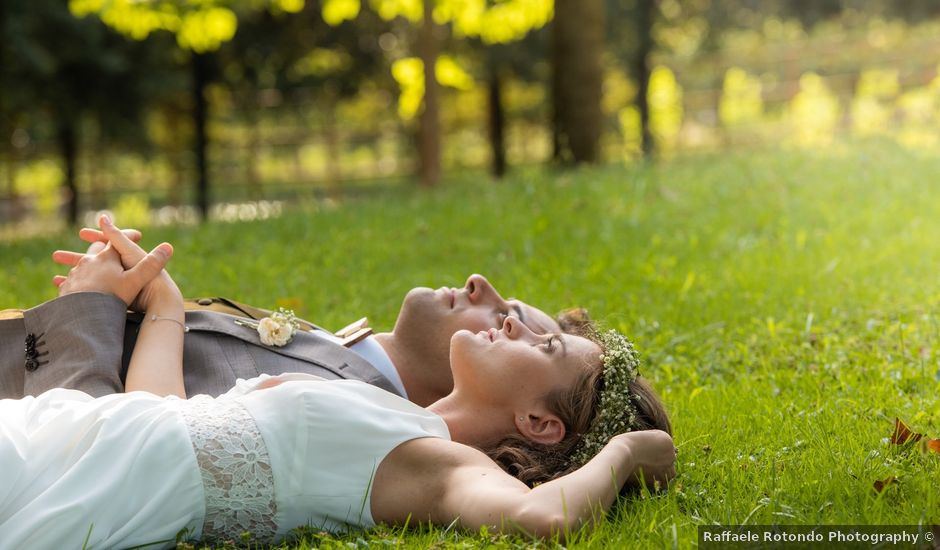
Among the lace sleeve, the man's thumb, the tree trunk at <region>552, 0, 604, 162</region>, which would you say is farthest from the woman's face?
the tree trunk at <region>552, 0, 604, 162</region>

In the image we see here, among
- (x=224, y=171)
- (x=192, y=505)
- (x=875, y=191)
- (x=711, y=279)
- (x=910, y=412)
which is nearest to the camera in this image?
(x=192, y=505)

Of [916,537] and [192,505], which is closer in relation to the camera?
[916,537]

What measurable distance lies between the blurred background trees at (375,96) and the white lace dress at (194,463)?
1116 cm

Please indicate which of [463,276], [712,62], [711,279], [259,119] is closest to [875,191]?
[711,279]

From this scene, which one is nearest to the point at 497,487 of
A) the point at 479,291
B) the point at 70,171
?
the point at 479,291

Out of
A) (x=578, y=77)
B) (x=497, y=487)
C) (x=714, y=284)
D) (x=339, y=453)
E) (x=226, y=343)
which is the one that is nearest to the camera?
(x=497, y=487)

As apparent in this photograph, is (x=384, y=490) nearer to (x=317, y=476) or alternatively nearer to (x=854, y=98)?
(x=317, y=476)

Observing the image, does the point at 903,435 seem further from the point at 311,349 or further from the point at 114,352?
the point at 114,352

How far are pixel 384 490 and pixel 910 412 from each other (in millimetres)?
2069

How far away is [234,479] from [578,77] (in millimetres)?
10040

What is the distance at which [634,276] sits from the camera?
260 inches

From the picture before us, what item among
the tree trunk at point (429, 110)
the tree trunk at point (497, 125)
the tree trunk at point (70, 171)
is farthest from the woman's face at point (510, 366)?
the tree trunk at point (497, 125)

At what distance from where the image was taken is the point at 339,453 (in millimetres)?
3137

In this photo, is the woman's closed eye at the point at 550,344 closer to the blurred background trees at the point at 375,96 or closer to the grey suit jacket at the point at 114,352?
the grey suit jacket at the point at 114,352
